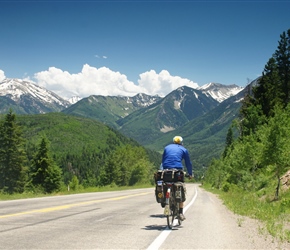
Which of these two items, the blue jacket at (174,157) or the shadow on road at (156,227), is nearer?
the shadow on road at (156,227)

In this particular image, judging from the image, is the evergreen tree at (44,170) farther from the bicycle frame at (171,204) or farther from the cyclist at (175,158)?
the bicycle frame at (171,204)

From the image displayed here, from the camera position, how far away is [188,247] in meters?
7.08

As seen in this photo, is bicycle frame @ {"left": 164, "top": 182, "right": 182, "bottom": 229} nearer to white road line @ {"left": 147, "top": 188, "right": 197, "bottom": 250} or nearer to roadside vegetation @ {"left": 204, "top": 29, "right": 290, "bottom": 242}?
white road line @ {"left": 147, "top": 188, "right": 197, "bottom": 250}

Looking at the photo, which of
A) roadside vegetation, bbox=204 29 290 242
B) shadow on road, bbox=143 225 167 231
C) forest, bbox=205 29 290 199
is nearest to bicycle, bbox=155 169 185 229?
shadow on road, bbox=143 225 167 231

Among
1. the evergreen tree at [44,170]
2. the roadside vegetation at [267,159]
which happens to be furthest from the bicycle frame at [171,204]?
the evergreen tree at [44,170]

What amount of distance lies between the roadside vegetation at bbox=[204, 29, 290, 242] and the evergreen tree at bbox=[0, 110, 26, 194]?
32.3 metres

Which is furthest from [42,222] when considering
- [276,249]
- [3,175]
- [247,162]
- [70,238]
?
[3,175]

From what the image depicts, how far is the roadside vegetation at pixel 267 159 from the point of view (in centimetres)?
1587

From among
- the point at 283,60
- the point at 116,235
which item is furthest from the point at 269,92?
the point at 116,235

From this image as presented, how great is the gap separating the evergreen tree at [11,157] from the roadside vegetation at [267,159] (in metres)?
32.3

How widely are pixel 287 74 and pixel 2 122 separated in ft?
176

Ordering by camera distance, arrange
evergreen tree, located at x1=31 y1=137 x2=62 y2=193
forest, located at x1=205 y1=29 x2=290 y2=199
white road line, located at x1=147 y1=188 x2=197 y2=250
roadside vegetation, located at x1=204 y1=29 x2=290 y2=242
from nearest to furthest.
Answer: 1. white road line, located at x1=147 y1=188 x2=197 y2=250
2. roadside vegetation, located at x1=204 y1=29 x2=290 y2=242
3. forest, located at x1=205 y1=29 x2=290 y2=199
4. evergreen tree, located at x1=31 y1=137 x2=62 y2=193

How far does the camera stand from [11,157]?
55.1 m

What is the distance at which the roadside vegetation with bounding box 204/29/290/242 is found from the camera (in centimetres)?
1587
